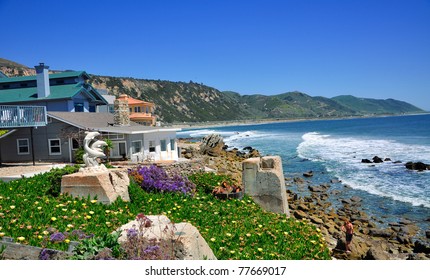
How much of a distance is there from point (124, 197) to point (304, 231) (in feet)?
13.0

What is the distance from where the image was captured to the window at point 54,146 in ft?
55.3

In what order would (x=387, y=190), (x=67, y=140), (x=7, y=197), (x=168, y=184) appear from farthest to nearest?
(x=387, y=190)
(x=67, y=140)
(x=168, y=184)
(x=7, y=197)

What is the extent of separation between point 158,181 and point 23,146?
9099 millimetres

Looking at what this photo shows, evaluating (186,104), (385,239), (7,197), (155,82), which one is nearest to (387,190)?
(385,239)

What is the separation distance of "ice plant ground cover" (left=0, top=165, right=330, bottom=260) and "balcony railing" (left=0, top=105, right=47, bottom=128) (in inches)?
181

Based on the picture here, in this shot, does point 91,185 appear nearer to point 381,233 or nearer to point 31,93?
point 31,93

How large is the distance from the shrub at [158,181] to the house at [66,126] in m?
4.75

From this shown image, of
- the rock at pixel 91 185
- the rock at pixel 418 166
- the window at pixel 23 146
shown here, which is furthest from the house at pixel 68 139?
the rock at pixel 418 166

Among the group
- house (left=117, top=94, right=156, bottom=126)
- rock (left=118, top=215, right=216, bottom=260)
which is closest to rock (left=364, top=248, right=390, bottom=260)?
rock (left=118, top=215, right=216, bottom=260)

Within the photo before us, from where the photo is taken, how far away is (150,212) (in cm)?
859

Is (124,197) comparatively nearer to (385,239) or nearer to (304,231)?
(304,231)

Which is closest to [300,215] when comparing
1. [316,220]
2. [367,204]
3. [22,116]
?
[316,220]

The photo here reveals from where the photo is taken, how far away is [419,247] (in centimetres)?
1221
